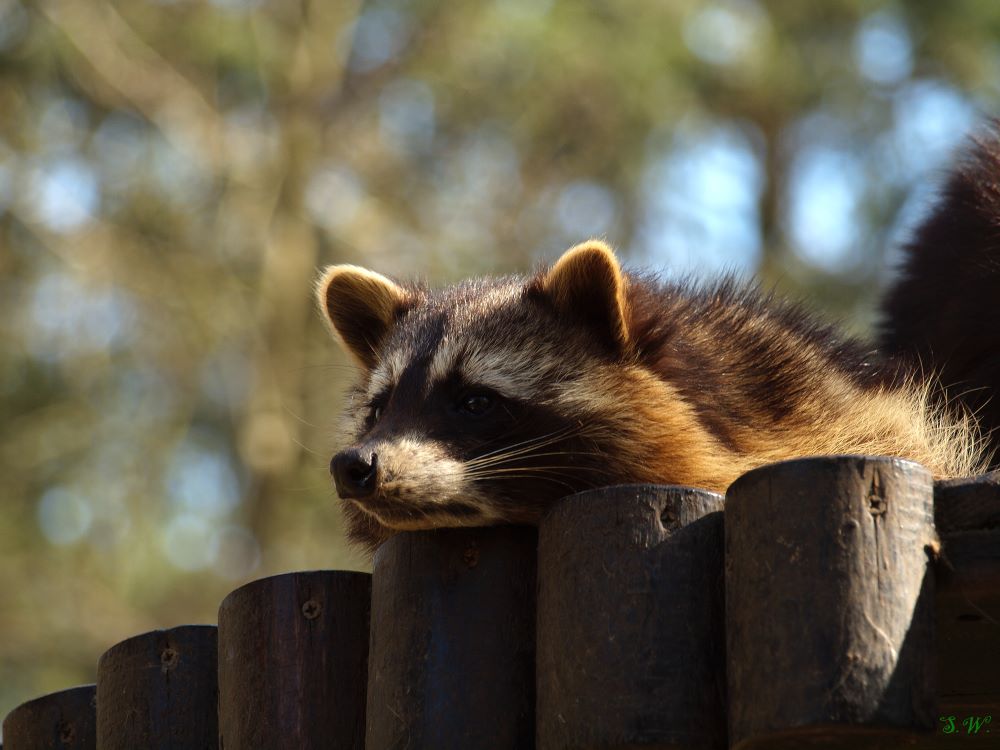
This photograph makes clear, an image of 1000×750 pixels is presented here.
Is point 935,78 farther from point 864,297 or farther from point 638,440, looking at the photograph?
point 638,440

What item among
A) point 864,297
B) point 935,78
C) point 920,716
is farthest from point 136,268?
point 920,716

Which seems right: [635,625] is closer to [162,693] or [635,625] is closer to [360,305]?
[162,693]

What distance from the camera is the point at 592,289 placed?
4508 millimetres

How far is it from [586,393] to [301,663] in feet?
3.62

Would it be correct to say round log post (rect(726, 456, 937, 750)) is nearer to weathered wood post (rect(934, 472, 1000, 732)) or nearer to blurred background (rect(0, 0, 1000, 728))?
weathered wood post (rect(934, 472, 1000, 732))

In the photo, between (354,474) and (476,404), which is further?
(476,404)

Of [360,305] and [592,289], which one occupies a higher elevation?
[360,305]

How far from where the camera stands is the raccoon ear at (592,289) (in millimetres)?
4441

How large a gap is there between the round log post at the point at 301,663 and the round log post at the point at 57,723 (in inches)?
32.2

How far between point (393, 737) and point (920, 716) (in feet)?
3.85

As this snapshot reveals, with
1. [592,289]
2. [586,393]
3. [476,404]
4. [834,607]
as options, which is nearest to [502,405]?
[476,404]

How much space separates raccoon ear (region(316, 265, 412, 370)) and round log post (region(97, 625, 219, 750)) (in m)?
1.20

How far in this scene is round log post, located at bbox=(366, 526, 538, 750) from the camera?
3455mm

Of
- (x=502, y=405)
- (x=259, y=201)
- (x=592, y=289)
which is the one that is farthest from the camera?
(x=259, y=201)
